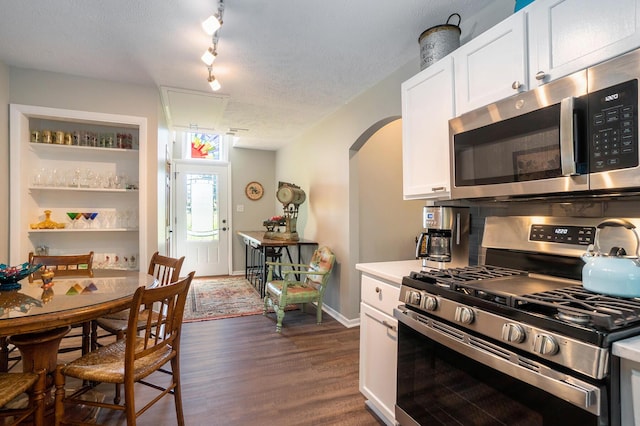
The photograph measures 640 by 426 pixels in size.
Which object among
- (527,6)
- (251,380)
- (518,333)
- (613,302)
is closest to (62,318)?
(251,380)

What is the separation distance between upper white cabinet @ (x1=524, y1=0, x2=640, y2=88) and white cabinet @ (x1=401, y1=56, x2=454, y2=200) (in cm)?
45

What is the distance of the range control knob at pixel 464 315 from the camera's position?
3.86ft

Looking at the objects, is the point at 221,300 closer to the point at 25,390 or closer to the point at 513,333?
the point at 25,390

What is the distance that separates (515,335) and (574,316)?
0.57ft

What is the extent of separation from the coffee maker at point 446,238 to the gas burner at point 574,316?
90cm

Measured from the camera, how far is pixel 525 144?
135 cm

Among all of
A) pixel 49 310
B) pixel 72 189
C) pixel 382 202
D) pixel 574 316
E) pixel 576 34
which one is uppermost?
pixel 576 34

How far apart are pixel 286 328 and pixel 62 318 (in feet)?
7.40

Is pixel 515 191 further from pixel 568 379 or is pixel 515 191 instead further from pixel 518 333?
pixel 568 379

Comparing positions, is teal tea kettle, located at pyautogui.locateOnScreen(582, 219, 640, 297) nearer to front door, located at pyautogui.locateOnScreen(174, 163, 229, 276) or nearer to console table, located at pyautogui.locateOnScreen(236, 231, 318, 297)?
console table, located at pyautogui.locateOnScreen(236, 231, 318, 297)

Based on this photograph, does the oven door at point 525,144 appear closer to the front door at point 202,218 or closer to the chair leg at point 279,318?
the chair leg at point 279,318

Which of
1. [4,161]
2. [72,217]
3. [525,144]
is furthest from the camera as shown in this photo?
[72,217]

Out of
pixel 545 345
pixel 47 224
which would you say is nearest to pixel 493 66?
pixel 545 345

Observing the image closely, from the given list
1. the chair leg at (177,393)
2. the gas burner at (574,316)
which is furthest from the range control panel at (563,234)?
the chair leg at (177,393)
